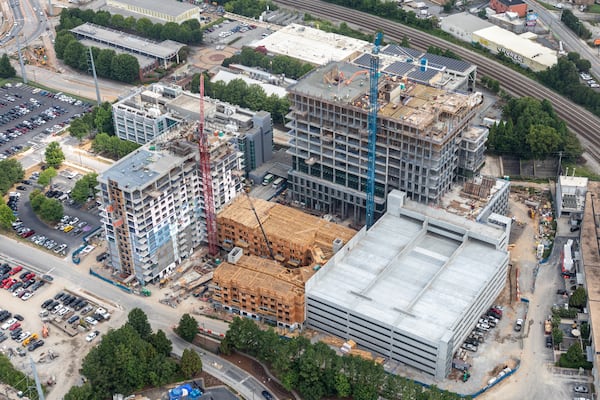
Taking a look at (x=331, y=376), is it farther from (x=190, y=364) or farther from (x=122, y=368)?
(x=122, y=368)

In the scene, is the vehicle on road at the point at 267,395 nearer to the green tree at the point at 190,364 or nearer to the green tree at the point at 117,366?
the green tree at the point at 190,364

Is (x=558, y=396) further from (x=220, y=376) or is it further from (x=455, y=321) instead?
(x=220, y=376)

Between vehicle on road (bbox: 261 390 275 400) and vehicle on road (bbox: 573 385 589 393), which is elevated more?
vehicle on road (bbox: 573 385 589 393)

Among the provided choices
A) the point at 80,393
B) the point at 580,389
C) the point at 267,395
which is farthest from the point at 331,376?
the point at 580,389

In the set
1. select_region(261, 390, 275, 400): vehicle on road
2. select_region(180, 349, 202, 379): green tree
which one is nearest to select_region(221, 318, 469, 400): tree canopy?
select_region(261, 390, 275, 400): vehicle on road

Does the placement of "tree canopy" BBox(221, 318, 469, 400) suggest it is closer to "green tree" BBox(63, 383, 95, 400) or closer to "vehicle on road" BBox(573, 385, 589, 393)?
"vehicle on road" BBox(573, 385, 589, 393)

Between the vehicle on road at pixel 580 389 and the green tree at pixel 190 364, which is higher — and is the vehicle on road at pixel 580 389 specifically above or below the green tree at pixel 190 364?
below

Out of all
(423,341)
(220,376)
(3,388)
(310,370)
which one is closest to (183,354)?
(220,376)

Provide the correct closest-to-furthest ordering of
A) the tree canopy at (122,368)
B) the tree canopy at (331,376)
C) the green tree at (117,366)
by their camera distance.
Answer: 1. the tree canopy at (331,376)
2. the tree canopy at (122,368)
3. the green tree at (117,366)

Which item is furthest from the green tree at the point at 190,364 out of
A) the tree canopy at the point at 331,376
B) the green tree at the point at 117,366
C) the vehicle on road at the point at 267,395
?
the vehicle on road at the point at 267,395
